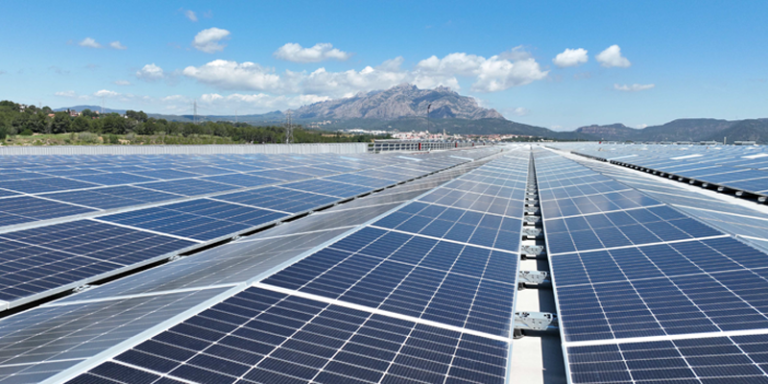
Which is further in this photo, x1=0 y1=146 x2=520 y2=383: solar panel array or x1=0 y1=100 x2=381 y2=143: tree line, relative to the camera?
x1=0 y1=100 x2=381 y2=143: tree line

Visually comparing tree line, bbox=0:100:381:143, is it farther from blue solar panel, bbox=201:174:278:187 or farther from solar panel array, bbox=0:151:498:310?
solar panel array, bbox=0:151:498:310

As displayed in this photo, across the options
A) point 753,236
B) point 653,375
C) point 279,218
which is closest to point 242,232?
point 279,218

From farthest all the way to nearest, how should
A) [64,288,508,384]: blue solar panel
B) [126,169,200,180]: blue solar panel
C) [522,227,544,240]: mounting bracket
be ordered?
[126,169,200,180]: blue solar panel
[522,227,544,240]: mounting bracket
[64,288,508,384]: blue solar panel

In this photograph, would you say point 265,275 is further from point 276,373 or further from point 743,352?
point 743,352

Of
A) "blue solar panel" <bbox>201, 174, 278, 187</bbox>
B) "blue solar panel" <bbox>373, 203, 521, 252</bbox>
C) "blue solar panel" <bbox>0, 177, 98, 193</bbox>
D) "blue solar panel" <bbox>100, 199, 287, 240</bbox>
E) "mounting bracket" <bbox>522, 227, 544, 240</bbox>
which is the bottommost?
"mounting bracket" <bbox>522, 227, 544, 240</bbox>

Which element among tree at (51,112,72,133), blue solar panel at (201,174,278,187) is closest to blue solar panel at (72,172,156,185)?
blue solar panel at (201,174,278,187)

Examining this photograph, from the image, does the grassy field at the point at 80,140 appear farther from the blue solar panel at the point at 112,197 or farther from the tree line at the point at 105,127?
the blue solar panel at the point at 112,197

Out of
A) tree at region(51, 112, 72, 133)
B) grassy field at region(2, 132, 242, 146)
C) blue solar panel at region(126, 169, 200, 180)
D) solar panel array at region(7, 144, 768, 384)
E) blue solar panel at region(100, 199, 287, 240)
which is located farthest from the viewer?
tree at region(51, 112, 72, 133)

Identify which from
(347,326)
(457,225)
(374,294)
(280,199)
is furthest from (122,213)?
(347,326)
